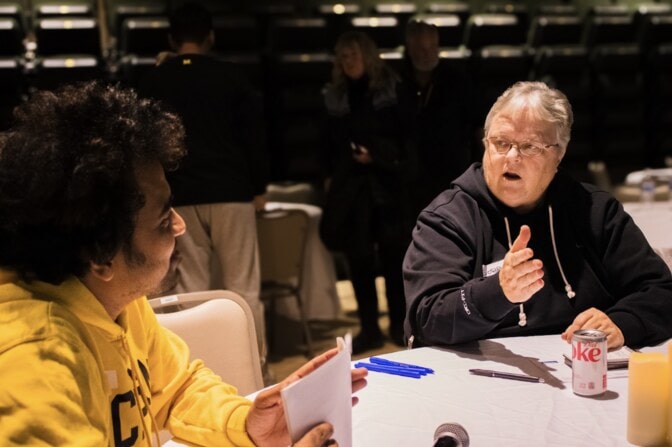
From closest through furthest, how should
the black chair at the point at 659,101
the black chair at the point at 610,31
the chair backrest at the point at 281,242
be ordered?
the chair backrest at the point at 281,242, the black chair at the point at 659,101, the black chair at the point at 610,31

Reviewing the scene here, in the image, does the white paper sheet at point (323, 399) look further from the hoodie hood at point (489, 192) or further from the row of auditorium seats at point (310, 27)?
the row of auditorium seats at point (310, 27)

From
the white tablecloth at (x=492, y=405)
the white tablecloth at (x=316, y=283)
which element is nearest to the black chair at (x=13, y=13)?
the white tablecloth at (x=316, y=283)

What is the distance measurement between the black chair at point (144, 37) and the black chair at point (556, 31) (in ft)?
10.6

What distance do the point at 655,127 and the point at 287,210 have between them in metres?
4.70

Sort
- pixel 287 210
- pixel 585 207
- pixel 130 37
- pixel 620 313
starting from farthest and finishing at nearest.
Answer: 1. pixel 130 37
2. pixel 287 210
3. pixel 585 207
4. pixel 620 313

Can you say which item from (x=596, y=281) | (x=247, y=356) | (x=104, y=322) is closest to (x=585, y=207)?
(x=596, y=281)

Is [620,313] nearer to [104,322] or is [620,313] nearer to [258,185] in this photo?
[104,322]

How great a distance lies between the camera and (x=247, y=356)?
6.95ft

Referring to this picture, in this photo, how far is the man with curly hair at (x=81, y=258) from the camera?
3.53 feet

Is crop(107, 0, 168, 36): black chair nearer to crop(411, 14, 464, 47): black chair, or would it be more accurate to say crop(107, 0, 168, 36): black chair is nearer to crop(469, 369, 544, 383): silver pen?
crop(411, 14, 464, 47): black chair

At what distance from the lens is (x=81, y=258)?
3.98 ft

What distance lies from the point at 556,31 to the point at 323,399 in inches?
276

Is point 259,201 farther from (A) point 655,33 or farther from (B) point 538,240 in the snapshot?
(A) point 655,33

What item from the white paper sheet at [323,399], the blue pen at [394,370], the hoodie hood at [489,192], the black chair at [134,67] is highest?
the black chair at [134,67]
